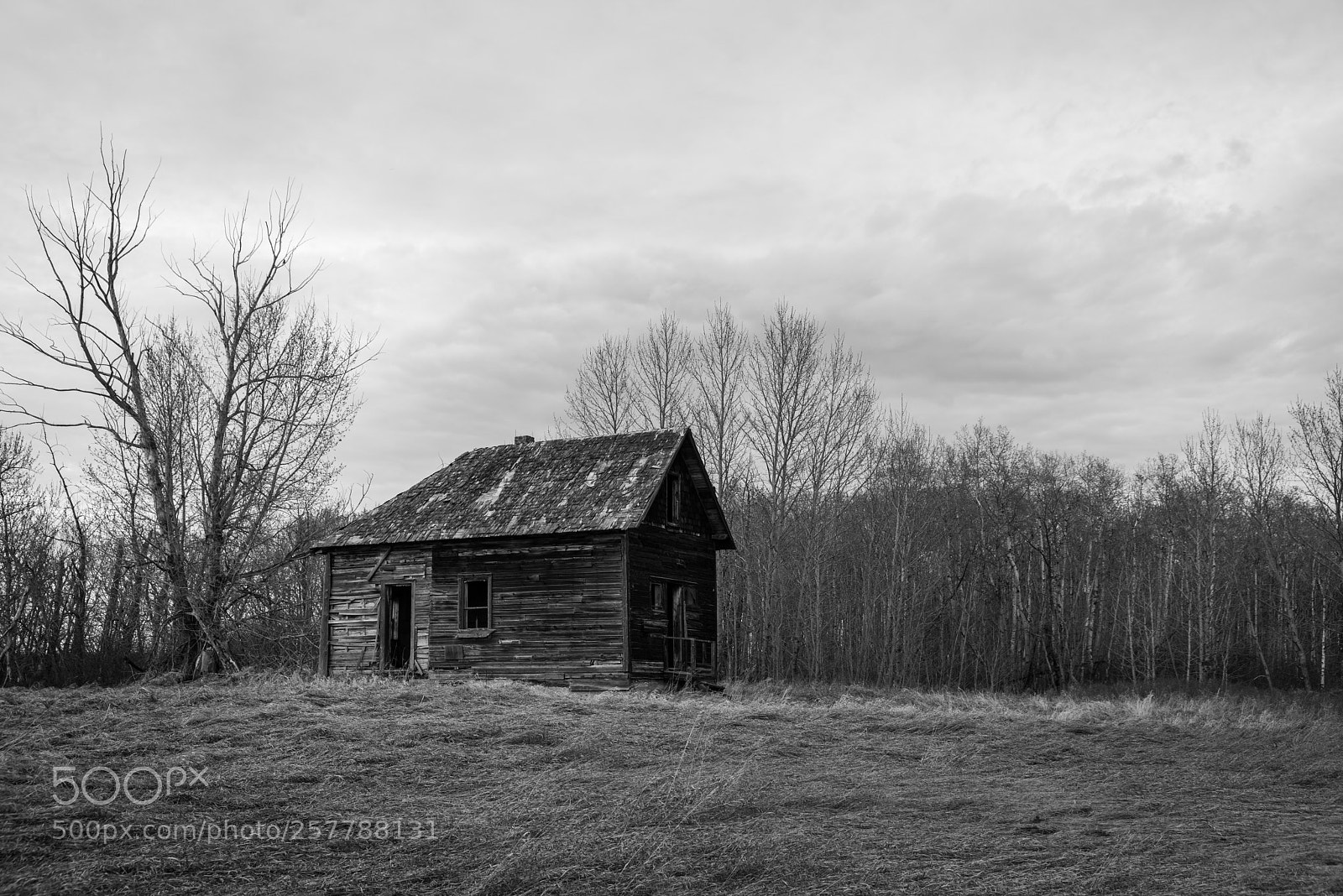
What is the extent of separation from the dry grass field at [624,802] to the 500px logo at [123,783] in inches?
1.6

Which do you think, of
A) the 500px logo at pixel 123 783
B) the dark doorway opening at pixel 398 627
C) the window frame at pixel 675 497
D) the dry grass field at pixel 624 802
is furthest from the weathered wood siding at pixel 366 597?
the 500px logo at pixel 123 783

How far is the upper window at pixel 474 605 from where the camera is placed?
941 inches

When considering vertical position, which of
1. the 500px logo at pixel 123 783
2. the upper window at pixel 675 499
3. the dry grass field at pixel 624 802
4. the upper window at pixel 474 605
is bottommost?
the dry grass field at pixel 624 802

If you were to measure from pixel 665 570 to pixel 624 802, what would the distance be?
50.4 ft

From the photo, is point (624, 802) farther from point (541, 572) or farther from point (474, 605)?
point (474, 605)

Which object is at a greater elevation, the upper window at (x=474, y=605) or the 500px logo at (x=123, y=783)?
the upper window at (x=474, y=605)

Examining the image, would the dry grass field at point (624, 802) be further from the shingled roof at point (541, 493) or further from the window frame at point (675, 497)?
the window frame at point (675, 497)

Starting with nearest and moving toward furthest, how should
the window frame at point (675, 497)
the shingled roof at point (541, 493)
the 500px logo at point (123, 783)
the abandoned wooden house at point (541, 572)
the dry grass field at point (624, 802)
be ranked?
the dry grass field at point (624, 802) → the 500px logo at point (123, 783) → the abandoned wooden house at point (541, 572) → the shingled roof at point (541, 493) → the window frame at point (675, 497)

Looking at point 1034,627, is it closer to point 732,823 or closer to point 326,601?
point 326,601

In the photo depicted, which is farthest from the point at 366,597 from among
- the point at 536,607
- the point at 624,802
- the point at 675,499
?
the point at 624,802

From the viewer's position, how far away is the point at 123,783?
8.75 metres

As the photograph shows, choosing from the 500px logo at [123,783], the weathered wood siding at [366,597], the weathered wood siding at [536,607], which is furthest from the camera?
the weathered wood siding at [366,597]

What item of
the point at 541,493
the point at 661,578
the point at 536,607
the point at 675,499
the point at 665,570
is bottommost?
the point at 536,607

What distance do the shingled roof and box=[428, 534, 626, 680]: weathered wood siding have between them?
0.47 meters
